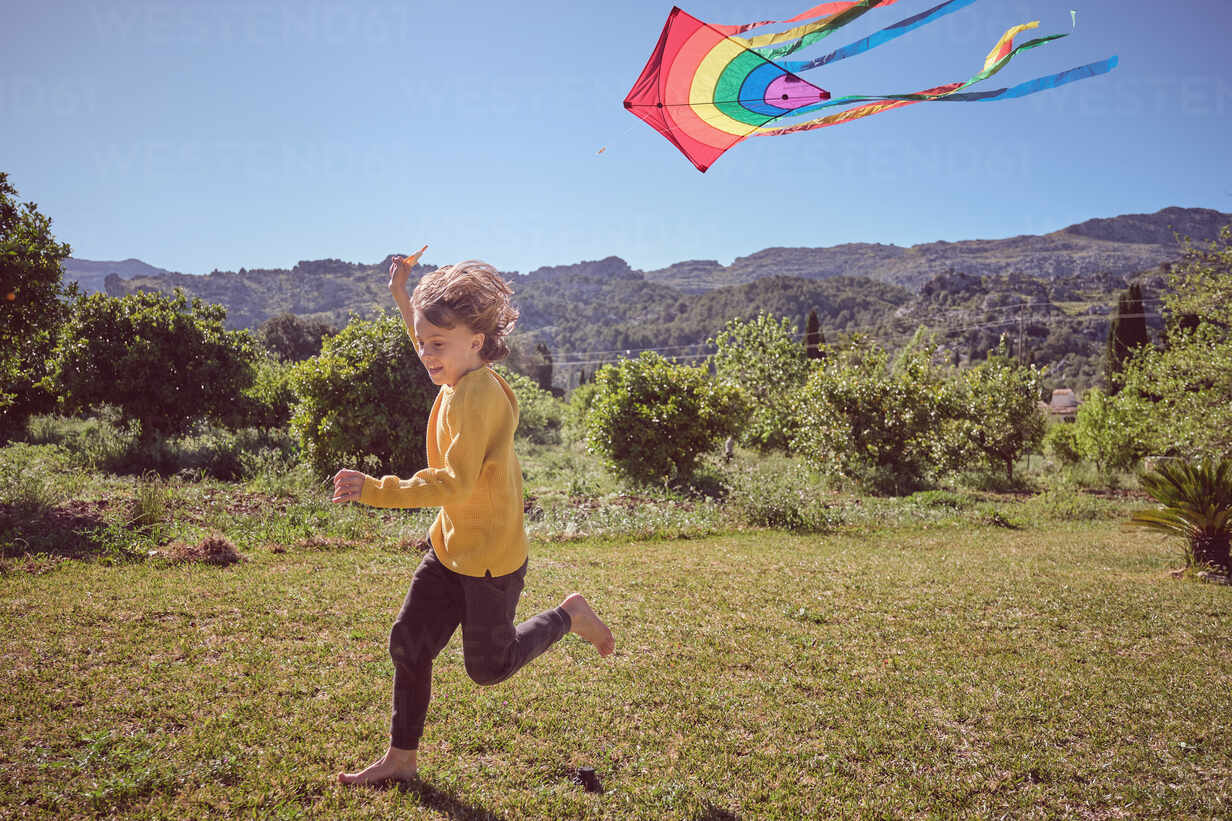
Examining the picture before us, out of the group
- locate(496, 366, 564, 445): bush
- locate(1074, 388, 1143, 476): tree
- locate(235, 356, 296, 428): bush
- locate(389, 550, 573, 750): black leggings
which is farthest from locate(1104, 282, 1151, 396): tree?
locate(389, 550, 573, 750): black leggings

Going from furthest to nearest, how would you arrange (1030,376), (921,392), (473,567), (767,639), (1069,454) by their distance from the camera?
(1069,454) < (1030,376) < (921,392) < (767,639) < (473,567)

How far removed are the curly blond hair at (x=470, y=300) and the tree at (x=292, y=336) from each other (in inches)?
2316

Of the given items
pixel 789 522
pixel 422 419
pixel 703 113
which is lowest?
pixel 789 522

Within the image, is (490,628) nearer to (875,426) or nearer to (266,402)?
(875,426)

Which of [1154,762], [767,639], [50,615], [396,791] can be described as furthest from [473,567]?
[50,615]

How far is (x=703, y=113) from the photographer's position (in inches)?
148

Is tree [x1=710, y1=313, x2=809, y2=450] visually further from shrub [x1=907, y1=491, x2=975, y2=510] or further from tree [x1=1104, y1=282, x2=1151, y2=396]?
tree [x1=1104, y1=282, x2=1151, y2=396]

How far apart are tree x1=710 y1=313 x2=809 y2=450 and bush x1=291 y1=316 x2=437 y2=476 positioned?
52.0ft

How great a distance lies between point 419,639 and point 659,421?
11.9m

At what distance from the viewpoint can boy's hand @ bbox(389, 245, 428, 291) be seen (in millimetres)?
3283

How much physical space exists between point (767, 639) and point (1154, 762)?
2330 millimetres

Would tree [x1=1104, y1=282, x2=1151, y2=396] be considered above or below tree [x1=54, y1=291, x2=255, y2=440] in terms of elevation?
above

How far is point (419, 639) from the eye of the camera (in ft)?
9.00

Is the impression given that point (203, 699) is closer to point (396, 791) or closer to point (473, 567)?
point (396, 791)
